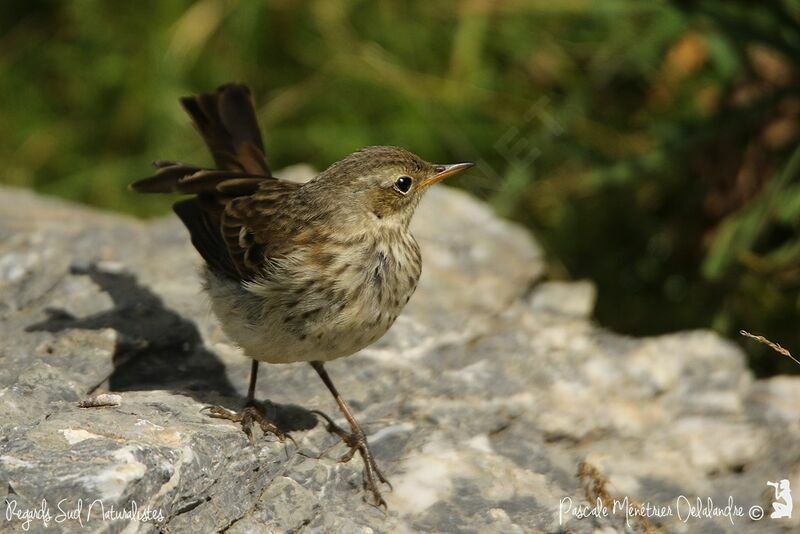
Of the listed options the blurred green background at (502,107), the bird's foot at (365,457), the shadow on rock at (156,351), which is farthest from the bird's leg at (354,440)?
the blurred green background at (502,107)

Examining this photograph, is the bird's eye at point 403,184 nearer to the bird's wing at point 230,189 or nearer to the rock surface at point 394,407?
the bird's wing at point 230,189

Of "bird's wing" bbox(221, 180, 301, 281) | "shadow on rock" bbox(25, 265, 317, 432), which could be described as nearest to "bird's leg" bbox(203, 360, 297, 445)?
"shadow on rock" bbox(25, 265, 317, 432)

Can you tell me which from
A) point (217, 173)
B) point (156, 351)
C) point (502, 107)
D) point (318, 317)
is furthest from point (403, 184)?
point (502, 107)

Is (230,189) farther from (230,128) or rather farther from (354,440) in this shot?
(354,440)

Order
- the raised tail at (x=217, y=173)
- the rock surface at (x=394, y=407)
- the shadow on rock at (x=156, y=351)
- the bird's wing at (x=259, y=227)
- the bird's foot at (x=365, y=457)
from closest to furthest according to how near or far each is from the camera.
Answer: the rock surface at (x=394, y=407) → the bird's foot at (x=365, y=457) → the bird's wing at (x=259, y=227) → the shadow on rock at (x=156, y=351) → the raised tail at (x=217, y=173)

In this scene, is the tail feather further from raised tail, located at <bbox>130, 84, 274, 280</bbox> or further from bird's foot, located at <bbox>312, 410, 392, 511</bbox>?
bird's foot, located at <bbox>312, 410, 392, 511</bbox>

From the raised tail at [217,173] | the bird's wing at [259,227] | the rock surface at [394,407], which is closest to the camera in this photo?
the rock surface at [394,407]

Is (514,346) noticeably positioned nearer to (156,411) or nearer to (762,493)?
(762,493)

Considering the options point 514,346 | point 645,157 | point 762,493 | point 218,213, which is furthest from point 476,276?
point 762,493

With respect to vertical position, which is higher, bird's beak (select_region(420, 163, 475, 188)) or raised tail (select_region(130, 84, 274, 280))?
bird's beak (select_region(420, 163, 475, 188))
